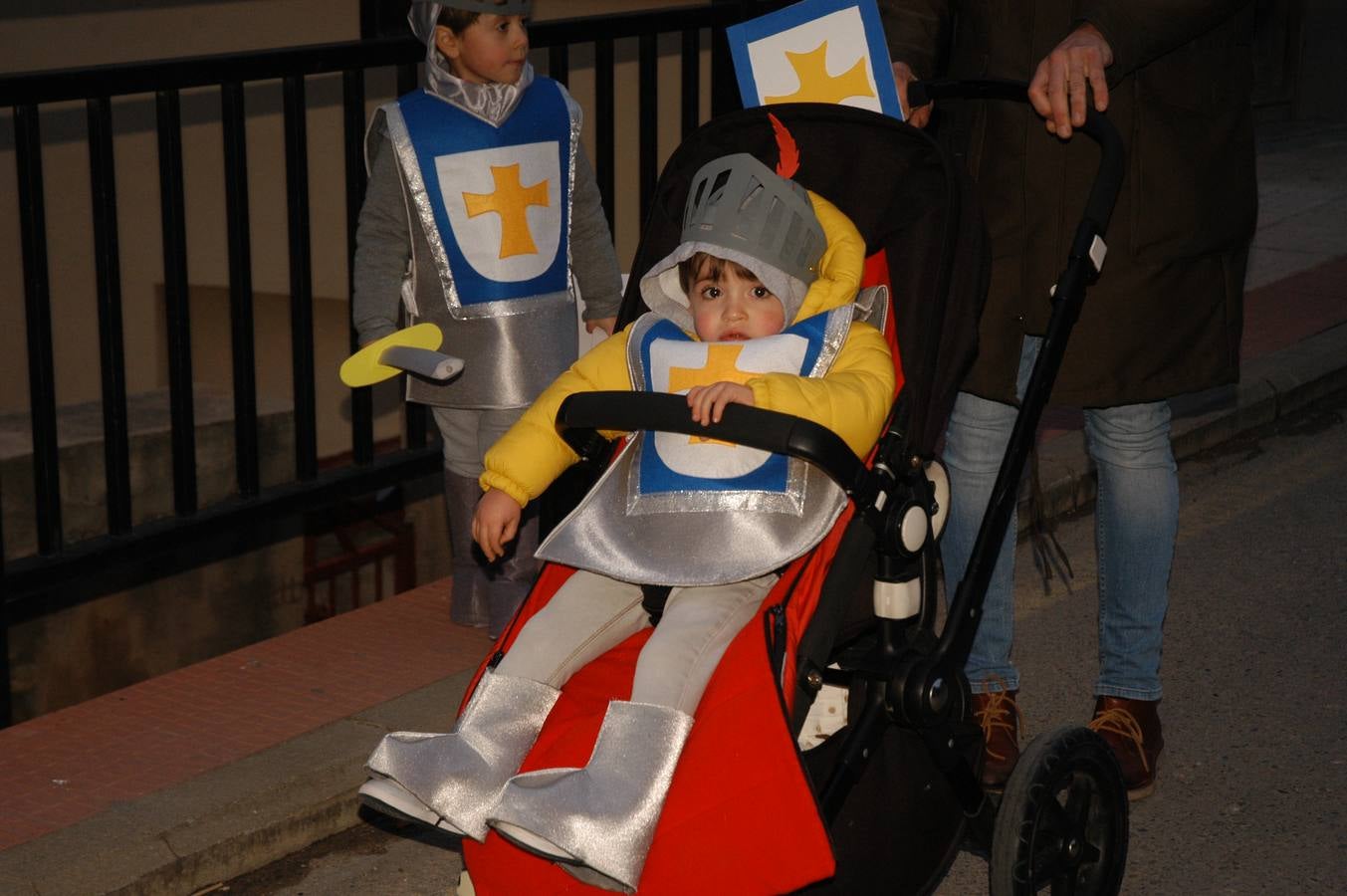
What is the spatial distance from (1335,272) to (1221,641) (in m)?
5.19

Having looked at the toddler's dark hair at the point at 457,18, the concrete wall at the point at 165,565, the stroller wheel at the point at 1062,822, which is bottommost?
the concrete wall at the point at 165,565

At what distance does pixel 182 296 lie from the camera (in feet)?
17.3

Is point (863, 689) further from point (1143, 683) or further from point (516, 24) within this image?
point (516, 24)

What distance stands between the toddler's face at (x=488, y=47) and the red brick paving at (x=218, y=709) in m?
1.54

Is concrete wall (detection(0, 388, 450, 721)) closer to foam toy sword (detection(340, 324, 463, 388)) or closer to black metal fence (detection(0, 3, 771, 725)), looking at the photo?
black metal fence (detection(0, 3, 771, 725))

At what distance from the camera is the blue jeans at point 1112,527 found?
156 inches

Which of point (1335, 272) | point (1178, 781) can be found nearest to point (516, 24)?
point (1178, 781)

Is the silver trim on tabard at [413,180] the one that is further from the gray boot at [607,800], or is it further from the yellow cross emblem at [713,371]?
the gray boot at [607,800]

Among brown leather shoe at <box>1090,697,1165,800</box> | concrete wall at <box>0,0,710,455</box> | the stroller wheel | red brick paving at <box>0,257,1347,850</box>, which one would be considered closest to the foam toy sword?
red brick paving at <box>0,257,1347,850</box>

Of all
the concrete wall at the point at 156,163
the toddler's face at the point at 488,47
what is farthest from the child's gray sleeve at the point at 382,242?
the concrete wall at the point at 156,163

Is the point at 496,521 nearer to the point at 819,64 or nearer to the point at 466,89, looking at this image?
the point at 819,64

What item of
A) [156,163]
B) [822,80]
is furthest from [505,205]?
[156,163]

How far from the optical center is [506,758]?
301 centimetres

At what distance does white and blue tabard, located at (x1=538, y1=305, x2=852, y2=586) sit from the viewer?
3.16 meters
